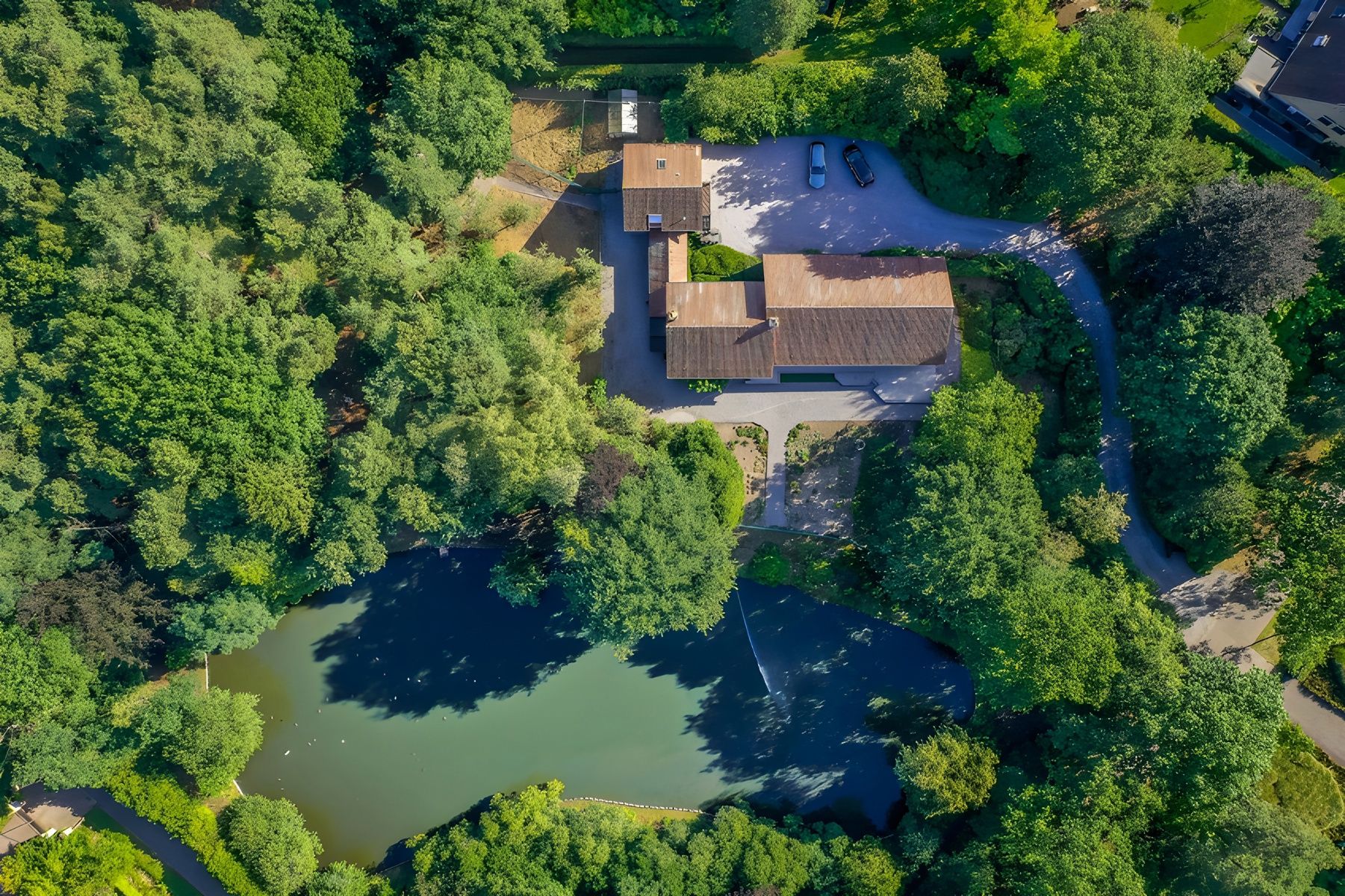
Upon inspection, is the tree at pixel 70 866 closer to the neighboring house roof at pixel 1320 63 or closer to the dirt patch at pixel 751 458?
the dirt patch at pixel 751 458

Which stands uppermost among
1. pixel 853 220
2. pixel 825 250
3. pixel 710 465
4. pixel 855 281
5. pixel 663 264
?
pixel 853 220

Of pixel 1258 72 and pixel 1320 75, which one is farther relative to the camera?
pixel 1258 72

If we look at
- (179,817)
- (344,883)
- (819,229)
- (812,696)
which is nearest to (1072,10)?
(819,229)

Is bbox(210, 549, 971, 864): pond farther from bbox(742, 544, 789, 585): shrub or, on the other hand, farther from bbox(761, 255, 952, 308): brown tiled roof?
bbox(761, 255, 952, 308): brown tiled roof

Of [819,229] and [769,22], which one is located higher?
[769,22]

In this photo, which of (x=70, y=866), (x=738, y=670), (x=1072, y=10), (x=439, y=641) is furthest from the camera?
(x=439, y=641)

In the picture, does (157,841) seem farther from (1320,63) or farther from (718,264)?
(1320,63)
